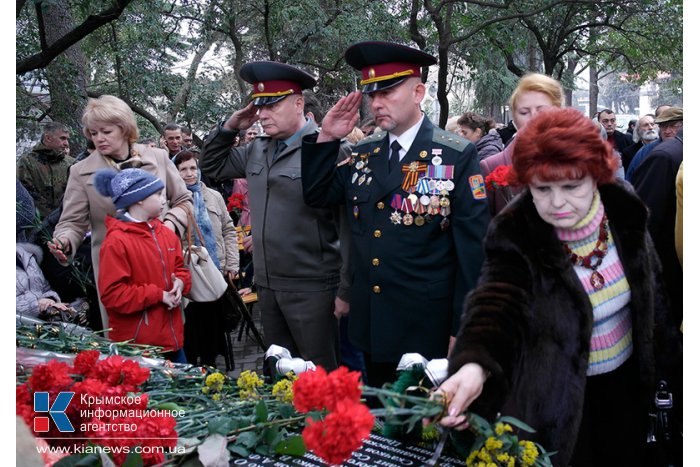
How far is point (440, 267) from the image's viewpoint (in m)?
3.58

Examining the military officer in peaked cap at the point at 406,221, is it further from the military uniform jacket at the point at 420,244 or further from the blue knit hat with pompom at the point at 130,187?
the blue knit hat with pompom at the point at 130,187

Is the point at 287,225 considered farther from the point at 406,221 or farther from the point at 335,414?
the point at 335,414

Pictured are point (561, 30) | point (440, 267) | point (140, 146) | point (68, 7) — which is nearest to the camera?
point (440, 267)

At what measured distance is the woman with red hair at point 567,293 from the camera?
2.52m

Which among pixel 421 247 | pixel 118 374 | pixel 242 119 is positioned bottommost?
pixel 118 374

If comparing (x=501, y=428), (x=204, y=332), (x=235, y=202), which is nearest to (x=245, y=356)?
(x=204, y=332)

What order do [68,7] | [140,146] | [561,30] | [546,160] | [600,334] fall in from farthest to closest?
[561,30], [68,7], [140,146], [600,334], [546,160]

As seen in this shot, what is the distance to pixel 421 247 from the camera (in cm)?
359

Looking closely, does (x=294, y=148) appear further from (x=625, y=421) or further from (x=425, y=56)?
(x=625, y=421)

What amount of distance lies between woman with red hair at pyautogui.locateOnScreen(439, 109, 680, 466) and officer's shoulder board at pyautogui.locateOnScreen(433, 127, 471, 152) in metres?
0.91

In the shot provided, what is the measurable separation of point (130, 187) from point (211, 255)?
2.00 meters

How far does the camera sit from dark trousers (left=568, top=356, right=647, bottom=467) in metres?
2.86

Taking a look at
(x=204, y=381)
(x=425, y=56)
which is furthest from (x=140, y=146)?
(x=204, y=381)
